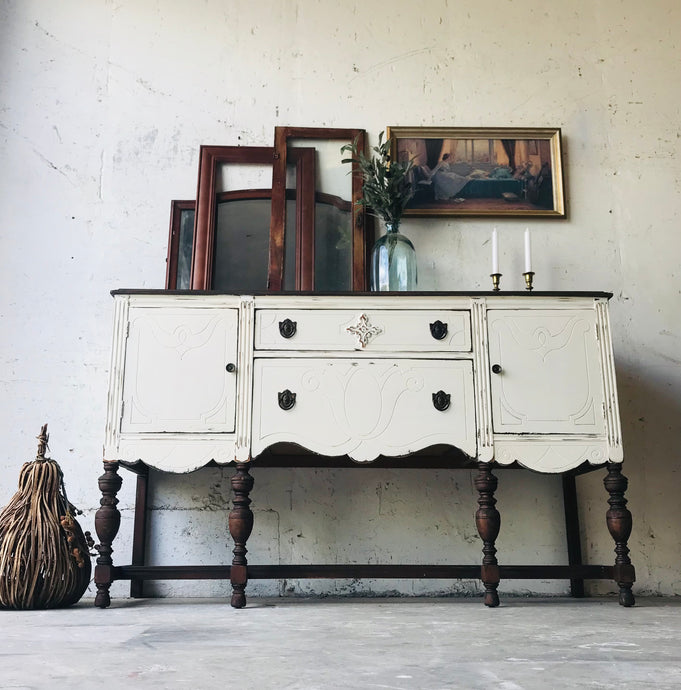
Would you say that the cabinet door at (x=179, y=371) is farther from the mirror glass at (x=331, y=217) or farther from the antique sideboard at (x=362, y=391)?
the mirror glass at (x=331, y=217)

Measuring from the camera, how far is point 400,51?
336 cm

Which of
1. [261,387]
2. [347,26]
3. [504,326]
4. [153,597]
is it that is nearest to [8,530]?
[153,597]

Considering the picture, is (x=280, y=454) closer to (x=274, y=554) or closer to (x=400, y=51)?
(x=274, y=554)

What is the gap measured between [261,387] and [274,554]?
779 mm

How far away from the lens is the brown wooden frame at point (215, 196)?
9.91ft

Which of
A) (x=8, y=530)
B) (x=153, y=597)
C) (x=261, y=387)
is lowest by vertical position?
(x=153, y=597)

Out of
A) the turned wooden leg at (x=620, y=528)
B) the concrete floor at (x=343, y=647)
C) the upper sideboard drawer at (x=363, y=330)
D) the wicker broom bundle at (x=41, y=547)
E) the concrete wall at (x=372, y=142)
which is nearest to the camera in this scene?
the concrete floor at (x=343, y=647)

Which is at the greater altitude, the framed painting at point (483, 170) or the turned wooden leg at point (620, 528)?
→ the framed painting at point (483, 170)

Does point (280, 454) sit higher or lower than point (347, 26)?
lower

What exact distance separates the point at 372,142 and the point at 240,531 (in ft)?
5.94

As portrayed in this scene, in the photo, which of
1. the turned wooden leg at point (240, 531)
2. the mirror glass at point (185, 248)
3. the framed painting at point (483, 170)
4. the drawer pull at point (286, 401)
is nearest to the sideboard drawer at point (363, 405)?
the drawer pull at point (286, 401)

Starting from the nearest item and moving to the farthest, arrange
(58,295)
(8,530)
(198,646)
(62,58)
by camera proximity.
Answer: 1. (198,646)
2. (8,530)
3. (58,295)
4. (62,58)

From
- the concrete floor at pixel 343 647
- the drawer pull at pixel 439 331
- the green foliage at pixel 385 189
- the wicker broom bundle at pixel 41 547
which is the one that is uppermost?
the green foliage at pixel 385 189


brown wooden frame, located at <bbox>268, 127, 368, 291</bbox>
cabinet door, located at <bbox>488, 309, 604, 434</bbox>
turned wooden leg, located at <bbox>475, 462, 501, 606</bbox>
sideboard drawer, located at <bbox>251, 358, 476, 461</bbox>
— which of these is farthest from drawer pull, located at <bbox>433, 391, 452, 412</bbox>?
brown wooden frame, located at <bbox>268, 127, 368, 291</bbox>
